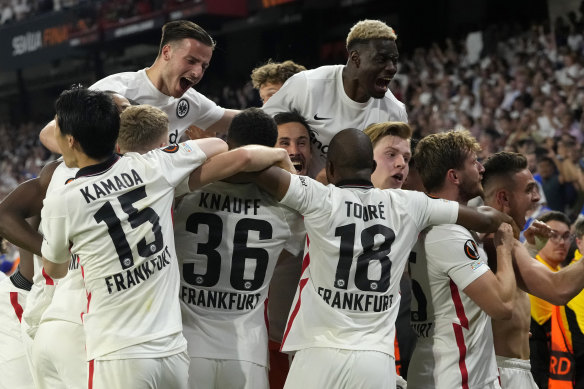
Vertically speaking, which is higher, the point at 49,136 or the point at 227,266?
the point at 49,136

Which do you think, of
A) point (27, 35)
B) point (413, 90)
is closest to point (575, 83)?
point (413, 90)

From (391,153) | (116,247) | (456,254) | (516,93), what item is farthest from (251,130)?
(516,93)

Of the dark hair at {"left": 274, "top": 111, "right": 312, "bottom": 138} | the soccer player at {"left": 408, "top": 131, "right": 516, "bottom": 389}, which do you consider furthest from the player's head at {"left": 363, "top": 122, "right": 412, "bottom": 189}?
the dark hair at {"left": 274, "top": 111, "right": 312, "bottom": 138}

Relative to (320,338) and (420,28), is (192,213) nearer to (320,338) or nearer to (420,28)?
(320,338)

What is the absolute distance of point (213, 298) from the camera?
3.71m

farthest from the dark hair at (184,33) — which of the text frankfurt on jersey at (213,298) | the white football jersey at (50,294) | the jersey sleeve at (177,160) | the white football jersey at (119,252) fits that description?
the text frankfurt on jersey at (213,298)

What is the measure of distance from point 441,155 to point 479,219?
1.33 feet

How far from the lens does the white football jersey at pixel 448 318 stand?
149 inches

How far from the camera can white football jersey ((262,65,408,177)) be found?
4.89 meters

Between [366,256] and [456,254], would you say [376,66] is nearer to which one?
[456,254]

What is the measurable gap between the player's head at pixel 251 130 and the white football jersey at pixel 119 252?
485 millimetres

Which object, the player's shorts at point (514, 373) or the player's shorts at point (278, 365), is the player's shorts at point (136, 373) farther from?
the player's shorts at point (514, 373)

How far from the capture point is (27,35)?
20.7 meters

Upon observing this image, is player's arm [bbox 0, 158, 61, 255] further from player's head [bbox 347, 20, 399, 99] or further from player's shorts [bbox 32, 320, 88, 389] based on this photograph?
player's head [bbox 347, 20, 399, 99]
